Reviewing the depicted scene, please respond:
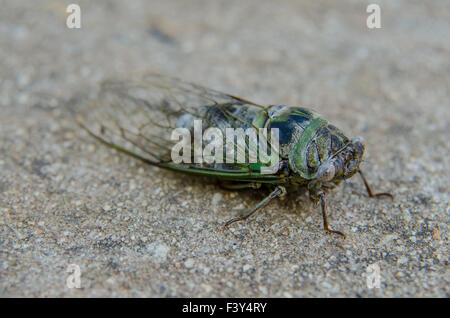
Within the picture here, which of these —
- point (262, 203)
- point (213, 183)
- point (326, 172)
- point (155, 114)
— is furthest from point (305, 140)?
point (155, 114)

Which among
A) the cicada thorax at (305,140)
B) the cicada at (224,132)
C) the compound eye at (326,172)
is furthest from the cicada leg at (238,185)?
the compound eye at (326,172)

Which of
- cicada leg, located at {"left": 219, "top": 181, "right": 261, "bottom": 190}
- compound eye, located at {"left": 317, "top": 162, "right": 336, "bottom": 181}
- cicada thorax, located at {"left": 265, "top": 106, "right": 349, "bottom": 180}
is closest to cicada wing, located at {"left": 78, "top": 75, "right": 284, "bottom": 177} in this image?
cicada leg, located at {"left": 219, "top": 181, "right": 261, "bottom": 190}

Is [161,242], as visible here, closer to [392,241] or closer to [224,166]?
[224,166]

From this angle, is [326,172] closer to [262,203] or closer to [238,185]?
[262,203]

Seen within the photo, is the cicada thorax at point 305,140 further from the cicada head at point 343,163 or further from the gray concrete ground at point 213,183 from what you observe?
the gray concrete ground at point 213,183

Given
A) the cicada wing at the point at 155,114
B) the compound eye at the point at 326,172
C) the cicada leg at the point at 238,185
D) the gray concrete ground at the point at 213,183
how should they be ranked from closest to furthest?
the gray concrete ground at the point at 213,183 → the compound eye at the point at 326,172 → the cicada leg at the point at 238,185 → the cicada wing at the point at 155,114

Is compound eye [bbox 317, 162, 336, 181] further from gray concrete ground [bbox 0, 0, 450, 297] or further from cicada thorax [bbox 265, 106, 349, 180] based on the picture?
gray concrete ground [bbox 0, 0, 450, 297]
